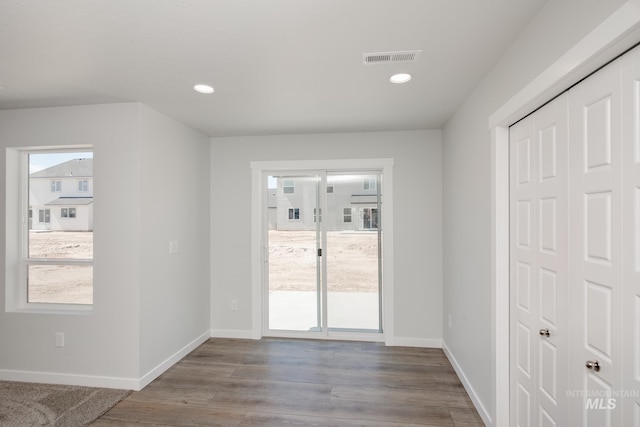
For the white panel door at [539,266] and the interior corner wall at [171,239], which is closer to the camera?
the white panel door at [539,266]

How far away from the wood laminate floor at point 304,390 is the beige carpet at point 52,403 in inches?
5.3

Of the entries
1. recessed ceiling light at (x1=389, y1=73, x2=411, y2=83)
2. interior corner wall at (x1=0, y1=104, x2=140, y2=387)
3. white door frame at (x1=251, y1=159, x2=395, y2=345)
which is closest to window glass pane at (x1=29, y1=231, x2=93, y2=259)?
interior corner wall at (x1=0, y1=104, x2=140, y2=387)

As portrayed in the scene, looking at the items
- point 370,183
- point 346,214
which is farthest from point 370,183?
point 346,214

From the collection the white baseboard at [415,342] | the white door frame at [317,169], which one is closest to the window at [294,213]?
the white door frame at [317,169]

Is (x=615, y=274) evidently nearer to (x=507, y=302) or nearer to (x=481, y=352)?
(x=507, y=302)

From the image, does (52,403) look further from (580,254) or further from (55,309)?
(580,254)

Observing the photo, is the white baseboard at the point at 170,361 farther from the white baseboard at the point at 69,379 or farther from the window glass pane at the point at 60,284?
the window glass pane at the point at 60,284

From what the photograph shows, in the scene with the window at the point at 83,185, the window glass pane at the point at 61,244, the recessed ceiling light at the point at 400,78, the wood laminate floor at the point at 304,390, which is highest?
the recessed ceiling light at the point at 400,78

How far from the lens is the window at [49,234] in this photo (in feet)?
9.59

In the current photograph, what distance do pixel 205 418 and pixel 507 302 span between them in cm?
230

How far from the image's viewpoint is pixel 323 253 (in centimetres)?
394

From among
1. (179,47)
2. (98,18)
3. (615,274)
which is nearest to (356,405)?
(615,274)

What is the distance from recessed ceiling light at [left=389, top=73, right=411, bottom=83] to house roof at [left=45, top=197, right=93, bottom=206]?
2.86 m

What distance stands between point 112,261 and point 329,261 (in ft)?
7.45
